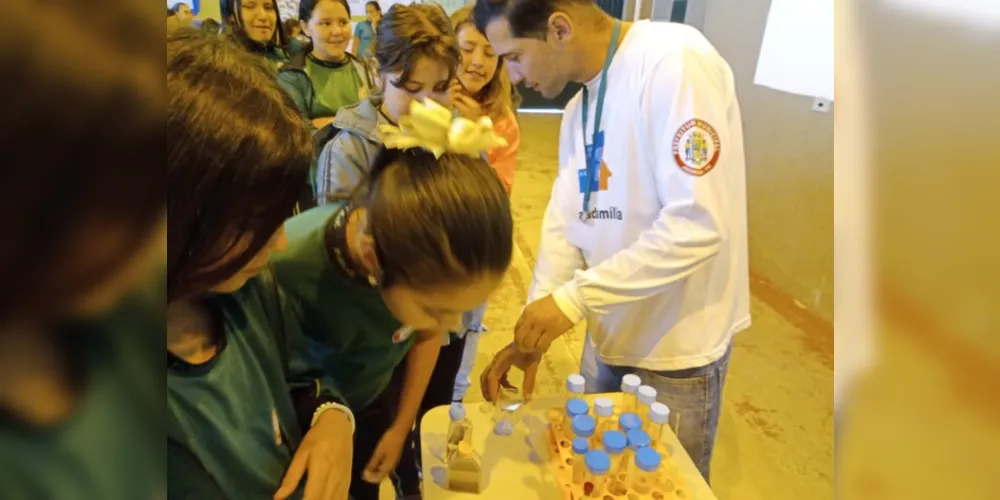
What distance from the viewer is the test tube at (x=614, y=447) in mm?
837

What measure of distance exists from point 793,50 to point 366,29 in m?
1.50

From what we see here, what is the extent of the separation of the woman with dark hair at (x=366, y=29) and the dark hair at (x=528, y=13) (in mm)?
1292

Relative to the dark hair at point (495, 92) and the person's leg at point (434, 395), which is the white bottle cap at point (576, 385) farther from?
the dark hair at point (495, 92)

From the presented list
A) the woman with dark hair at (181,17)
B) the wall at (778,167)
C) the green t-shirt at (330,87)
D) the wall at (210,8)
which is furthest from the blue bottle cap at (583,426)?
the wall at (210,8)

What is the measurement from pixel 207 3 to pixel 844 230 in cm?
254

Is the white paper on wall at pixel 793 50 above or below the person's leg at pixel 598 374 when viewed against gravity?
above

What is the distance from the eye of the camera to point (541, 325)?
39.2 inches

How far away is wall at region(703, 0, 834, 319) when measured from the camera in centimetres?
229

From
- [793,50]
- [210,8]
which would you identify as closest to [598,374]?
[793,50]

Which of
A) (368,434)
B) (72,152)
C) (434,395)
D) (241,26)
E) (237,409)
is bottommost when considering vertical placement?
(434,395)

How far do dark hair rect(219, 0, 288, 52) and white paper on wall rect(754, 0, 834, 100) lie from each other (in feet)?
4.91

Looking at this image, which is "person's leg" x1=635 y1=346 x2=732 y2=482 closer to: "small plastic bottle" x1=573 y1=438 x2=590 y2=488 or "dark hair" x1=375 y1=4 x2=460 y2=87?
"small plastic bottle" x1=573 y1=438 x2=590 y2=488

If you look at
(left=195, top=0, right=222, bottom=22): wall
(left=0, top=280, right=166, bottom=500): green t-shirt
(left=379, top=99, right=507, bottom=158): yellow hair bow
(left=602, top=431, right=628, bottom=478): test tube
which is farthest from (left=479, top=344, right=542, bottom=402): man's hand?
(left=195, top=0, right=222, bottom=22): wall

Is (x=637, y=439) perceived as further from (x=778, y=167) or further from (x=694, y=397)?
(x=778, y=167)
